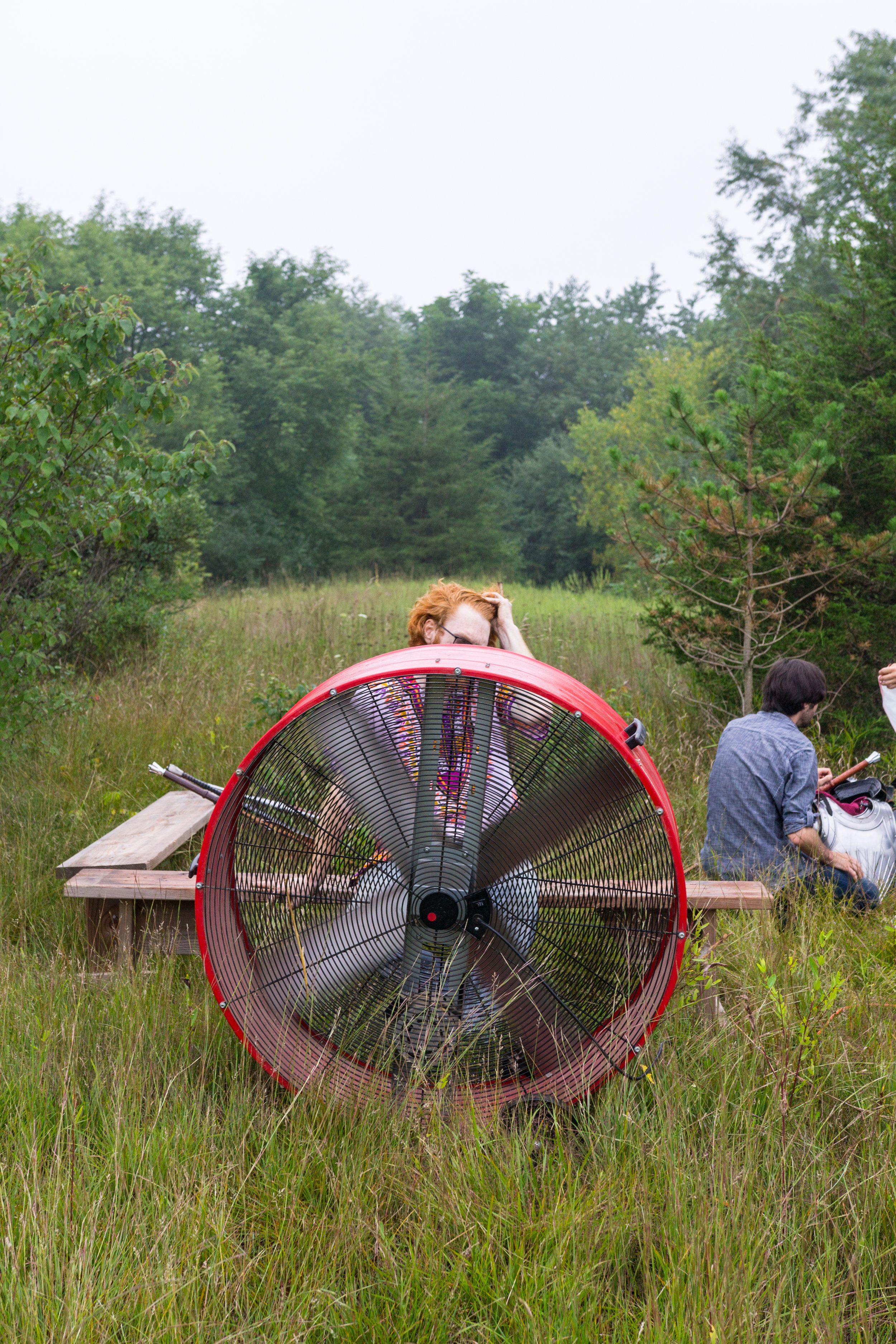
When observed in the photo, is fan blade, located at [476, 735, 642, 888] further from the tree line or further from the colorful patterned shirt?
the tree line

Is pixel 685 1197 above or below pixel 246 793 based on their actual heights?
below

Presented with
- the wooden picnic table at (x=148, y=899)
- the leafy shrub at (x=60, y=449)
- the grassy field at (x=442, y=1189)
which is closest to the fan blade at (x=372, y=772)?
the grassy field at (x=442, y=1189)

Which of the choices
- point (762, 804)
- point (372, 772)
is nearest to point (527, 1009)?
point (372, 772)

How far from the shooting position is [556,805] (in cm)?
223

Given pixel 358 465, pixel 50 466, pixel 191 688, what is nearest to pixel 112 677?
pixel 191 688

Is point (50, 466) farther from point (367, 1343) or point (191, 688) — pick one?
point (367, 1343)

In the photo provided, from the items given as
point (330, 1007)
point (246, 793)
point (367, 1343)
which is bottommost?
point (367, 1343)

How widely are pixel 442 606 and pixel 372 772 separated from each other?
1376 mm

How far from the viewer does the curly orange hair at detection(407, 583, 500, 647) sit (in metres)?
3.52

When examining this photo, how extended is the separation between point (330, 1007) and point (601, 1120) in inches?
26.3

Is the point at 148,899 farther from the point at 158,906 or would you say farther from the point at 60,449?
the point at 60,449

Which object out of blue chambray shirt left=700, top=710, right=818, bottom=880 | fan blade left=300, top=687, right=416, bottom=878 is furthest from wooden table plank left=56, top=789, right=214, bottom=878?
blue chambray shirt left=700, top=710, right=818, bottom=880

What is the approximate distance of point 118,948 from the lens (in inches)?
126

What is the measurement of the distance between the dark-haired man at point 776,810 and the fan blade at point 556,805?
1.76 metres
